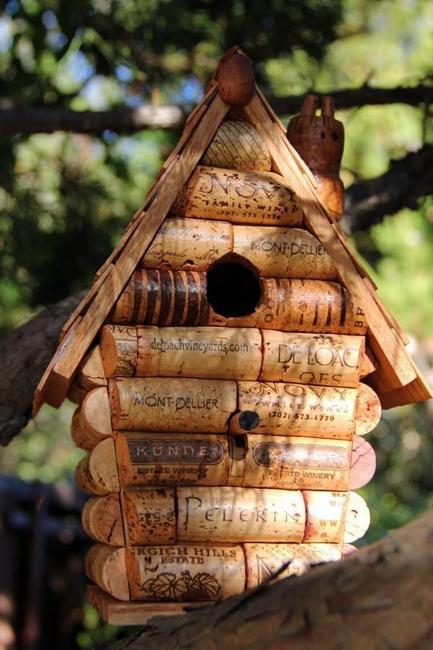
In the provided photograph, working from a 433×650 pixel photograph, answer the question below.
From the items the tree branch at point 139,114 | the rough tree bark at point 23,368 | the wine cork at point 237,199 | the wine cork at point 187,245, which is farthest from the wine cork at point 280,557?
A: the tree branch at point 139,114

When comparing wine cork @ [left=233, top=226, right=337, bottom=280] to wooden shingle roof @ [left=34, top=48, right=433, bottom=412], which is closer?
wooden shingle roof @ [left=34, top=48, right=433, bottom=412]

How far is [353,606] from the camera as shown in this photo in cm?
225

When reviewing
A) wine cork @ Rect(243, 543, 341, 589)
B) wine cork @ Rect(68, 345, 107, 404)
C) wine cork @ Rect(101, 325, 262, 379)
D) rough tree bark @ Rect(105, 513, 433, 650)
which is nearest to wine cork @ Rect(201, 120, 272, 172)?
wine cork @ Rect(101, 325, 262, 379)

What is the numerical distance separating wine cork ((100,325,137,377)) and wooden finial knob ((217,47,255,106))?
0.81 meters

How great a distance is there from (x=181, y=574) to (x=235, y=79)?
5.03 ft

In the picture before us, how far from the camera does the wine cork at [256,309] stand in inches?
132

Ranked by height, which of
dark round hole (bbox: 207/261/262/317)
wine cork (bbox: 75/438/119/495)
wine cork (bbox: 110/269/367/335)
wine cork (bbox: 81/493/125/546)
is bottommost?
wine cork (bbox: 81/493/125/546)

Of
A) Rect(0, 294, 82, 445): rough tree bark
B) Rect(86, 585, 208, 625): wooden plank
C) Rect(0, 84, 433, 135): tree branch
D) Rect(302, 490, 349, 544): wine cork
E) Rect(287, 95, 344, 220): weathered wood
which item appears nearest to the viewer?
Rect(86, 585, 208, 625): wooden plank

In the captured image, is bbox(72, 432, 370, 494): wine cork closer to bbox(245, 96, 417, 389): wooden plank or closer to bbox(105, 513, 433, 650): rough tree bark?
bbox(245, 96, 417, 389): wooden plank

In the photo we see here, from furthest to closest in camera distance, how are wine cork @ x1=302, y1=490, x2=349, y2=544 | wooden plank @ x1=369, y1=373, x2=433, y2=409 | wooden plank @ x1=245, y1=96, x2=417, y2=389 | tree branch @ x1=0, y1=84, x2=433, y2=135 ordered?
tree branch @ x1=0, y1=84, x2=433, y2=135
wooden plank @ x1=369, y1=373, x2=433, y2=409
wooden plank @ x1=245, y1=96, x2=417, y2=389
wine cork @ x1=302, y1=490, x2=349, y2=544

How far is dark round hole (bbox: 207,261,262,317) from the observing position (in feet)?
12.8

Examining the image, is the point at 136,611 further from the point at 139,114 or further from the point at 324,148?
the point at 139,114

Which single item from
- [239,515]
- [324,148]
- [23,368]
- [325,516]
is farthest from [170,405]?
[23,368]

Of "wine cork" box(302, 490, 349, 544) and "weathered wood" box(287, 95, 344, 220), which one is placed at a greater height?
"weathered wood" box(287, 95, 344, 220)
